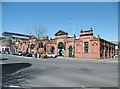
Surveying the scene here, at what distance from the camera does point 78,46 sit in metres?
52.1

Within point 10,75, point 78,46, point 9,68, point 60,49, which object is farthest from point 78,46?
point 10,75

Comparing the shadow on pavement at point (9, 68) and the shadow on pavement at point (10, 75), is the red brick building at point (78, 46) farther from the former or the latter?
the shadow on pavement at point (10, 75)

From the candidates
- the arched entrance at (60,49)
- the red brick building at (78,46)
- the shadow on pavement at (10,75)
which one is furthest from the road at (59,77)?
the arched entrance at (60,49)

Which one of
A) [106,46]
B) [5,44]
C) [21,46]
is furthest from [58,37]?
[5,44]

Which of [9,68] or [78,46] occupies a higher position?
[78,46]

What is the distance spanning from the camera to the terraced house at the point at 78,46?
48531 mm

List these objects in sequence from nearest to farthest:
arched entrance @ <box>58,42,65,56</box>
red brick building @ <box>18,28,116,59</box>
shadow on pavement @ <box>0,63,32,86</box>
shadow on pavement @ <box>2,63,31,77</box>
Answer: shadow on pavement @ <box>0,63,32,86</box>, shadow on pavement @ <box>2,63,31,77</box>, red brick building @ <box>18,28,116,59</box>, arched entrance @ <box>58,42,65,56</box>

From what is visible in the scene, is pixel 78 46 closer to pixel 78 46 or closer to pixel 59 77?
pixel 78 46

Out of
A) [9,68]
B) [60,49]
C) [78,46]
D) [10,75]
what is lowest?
[10,75]

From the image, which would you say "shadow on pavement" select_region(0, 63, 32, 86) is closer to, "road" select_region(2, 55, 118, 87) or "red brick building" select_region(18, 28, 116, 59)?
"road" select_region(2, 55, 118, 87)

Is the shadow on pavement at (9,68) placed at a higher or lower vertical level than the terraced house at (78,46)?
lower

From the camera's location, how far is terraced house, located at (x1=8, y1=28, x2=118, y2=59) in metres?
48.5

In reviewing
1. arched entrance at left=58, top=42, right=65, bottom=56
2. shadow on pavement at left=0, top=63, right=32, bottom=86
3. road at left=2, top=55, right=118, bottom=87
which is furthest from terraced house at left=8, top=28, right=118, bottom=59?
shadow on pavement at left=0, top=63, right=32, bottom=86

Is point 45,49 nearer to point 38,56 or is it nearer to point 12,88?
point 38,56
